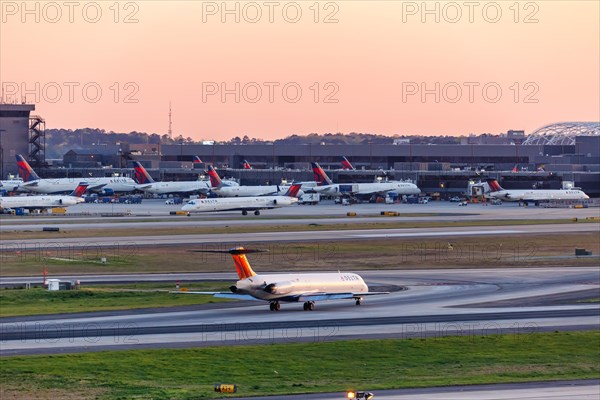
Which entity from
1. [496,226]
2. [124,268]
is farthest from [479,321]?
[496,226]

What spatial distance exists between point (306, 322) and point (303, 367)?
13.4 meters

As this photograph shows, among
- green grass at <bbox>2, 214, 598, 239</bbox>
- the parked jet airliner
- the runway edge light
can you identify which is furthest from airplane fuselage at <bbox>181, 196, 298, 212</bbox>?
the runway edge light

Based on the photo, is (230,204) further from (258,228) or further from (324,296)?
(324,296)

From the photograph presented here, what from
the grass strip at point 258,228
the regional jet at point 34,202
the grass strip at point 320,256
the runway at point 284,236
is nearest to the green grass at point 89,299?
the grass strip at point 320,256

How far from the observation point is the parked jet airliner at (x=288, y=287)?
224ft

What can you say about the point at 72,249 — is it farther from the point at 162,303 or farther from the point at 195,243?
the point at 162,303

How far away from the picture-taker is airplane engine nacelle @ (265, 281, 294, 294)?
68562 millimetres

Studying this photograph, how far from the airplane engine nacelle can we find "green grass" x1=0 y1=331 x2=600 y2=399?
12.2 meters

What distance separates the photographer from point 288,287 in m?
69.3

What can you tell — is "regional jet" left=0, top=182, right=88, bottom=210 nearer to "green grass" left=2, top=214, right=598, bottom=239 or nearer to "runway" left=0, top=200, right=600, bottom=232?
"runway" left=0, top=200, right=600, bottom=232

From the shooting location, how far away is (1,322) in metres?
63.5

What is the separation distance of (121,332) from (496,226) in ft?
289

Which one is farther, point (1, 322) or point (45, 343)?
point (1, 322)

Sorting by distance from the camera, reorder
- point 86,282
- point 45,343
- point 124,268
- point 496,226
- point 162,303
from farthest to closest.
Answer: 1. point 496,226
2. point 124,268
3. point 86,282
4. point 162,303
5. point 45,343
